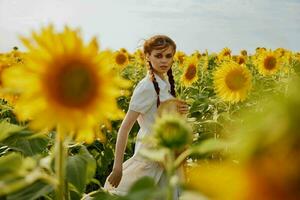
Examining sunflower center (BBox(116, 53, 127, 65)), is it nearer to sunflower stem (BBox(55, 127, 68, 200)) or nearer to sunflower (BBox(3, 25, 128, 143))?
sunflower (BBox(3, 25, 128, 143))

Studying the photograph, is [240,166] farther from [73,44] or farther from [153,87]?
[153,87]

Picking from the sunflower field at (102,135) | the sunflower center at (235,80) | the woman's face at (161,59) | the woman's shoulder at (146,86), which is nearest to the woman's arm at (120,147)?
the woman's shoulder at (146,86)

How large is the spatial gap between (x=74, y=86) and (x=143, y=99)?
2073 mm

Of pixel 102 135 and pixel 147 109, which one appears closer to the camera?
pixel 102 135

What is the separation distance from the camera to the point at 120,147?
3002 millimetres

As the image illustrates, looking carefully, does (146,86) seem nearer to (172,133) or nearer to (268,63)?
(172,133)

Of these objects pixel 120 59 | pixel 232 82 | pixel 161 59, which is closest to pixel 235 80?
pixel 232 82

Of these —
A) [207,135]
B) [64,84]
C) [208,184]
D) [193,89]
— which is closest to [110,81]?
[64,84]

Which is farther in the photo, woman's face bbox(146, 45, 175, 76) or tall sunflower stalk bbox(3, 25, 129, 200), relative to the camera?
woman's face bbox(146, 45, 175, 76)

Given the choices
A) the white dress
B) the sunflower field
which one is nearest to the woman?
the white dress

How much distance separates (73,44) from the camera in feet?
3.46

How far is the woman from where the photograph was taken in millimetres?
3033

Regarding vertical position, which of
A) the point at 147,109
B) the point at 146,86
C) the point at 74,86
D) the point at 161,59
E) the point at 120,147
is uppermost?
the point at 74,86

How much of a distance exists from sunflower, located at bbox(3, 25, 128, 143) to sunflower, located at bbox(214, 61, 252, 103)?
333cm
